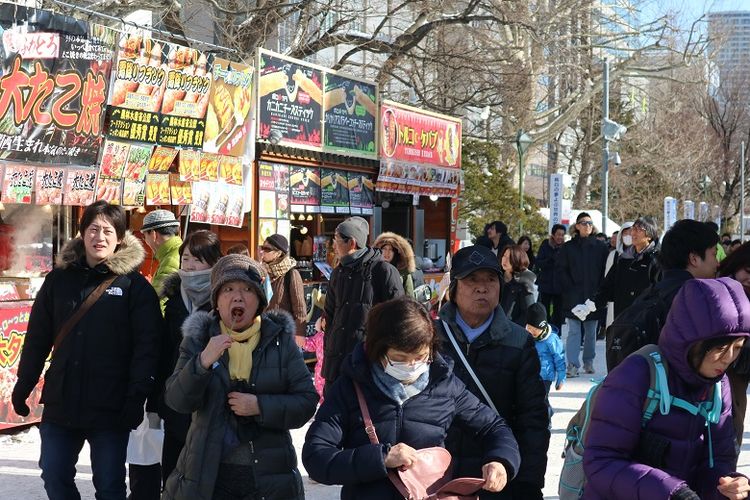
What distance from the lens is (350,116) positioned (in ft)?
43.6

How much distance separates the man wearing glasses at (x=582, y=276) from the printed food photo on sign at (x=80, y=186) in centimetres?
577

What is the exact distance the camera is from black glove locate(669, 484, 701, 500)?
2.69m

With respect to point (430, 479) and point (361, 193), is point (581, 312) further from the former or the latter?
point (430, 479)

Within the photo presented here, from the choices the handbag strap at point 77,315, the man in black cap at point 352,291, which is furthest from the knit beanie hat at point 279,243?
the handbag strap at point 77,315

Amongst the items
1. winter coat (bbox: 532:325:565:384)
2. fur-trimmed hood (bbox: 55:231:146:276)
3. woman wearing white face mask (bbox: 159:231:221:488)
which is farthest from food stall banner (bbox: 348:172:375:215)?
fur-trimmed hood (bbox: 55:231:146:276)

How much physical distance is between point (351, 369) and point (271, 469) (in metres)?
0.76

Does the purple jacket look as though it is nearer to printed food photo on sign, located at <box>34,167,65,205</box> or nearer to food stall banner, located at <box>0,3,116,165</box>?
food stall banner, located at <box>0,3,116,165</box>

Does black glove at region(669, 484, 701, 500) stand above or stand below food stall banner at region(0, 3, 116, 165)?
below

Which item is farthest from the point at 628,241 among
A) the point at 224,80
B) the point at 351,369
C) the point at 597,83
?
the point at 597,83

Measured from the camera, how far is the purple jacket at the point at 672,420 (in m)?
2.84

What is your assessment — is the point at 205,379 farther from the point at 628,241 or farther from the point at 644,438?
the point at 628,241

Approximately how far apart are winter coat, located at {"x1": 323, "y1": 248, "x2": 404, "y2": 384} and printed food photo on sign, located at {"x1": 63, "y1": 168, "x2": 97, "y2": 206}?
2.95 meters

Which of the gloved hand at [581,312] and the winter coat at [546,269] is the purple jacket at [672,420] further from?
the winter coat at [546,269]

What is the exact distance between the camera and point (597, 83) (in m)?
32.0
